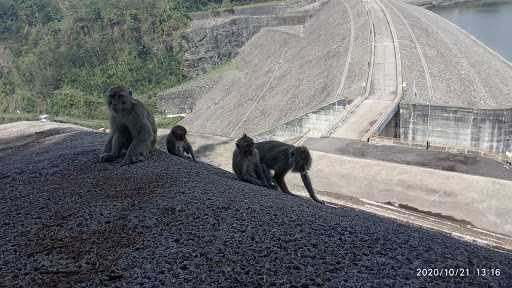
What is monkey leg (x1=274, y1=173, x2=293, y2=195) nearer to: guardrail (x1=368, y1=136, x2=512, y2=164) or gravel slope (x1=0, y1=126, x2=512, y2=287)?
gravel slope (x1=0, y1=126, x2=512, y2=287)

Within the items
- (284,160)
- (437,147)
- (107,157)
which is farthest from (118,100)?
(437,147)

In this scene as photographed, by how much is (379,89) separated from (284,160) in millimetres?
15507

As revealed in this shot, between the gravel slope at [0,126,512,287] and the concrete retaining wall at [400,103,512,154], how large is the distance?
12.1 metres

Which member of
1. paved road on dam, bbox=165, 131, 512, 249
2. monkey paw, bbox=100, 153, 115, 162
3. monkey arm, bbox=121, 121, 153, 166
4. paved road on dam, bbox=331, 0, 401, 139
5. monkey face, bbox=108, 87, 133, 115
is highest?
monkey face, bbox=108, 87, 133, 115

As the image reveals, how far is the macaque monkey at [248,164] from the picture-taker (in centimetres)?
793

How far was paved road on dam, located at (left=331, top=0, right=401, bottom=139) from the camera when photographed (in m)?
17.2

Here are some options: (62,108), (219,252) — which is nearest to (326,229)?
(219,252)

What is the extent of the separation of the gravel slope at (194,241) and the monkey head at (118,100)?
44.0 inches

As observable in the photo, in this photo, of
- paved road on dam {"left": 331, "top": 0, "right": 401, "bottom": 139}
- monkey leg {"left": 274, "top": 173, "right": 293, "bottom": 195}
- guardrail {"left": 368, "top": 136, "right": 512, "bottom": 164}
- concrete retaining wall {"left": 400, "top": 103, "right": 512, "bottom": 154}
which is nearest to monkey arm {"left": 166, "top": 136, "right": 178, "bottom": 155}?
monkey leg {"left": 274, "top": 173, "right": 293, "bottom": 195}

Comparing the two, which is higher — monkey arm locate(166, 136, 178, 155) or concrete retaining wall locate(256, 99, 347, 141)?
monkey arm locate(166, 136, 178, 155)

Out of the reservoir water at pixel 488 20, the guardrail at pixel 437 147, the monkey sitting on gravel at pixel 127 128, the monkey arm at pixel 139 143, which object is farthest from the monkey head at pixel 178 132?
the reservoir water at pixel 488 20

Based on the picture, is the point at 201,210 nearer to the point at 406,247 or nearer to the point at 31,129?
the point at 406,247

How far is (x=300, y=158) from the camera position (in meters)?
8.02

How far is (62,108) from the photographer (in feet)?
134
